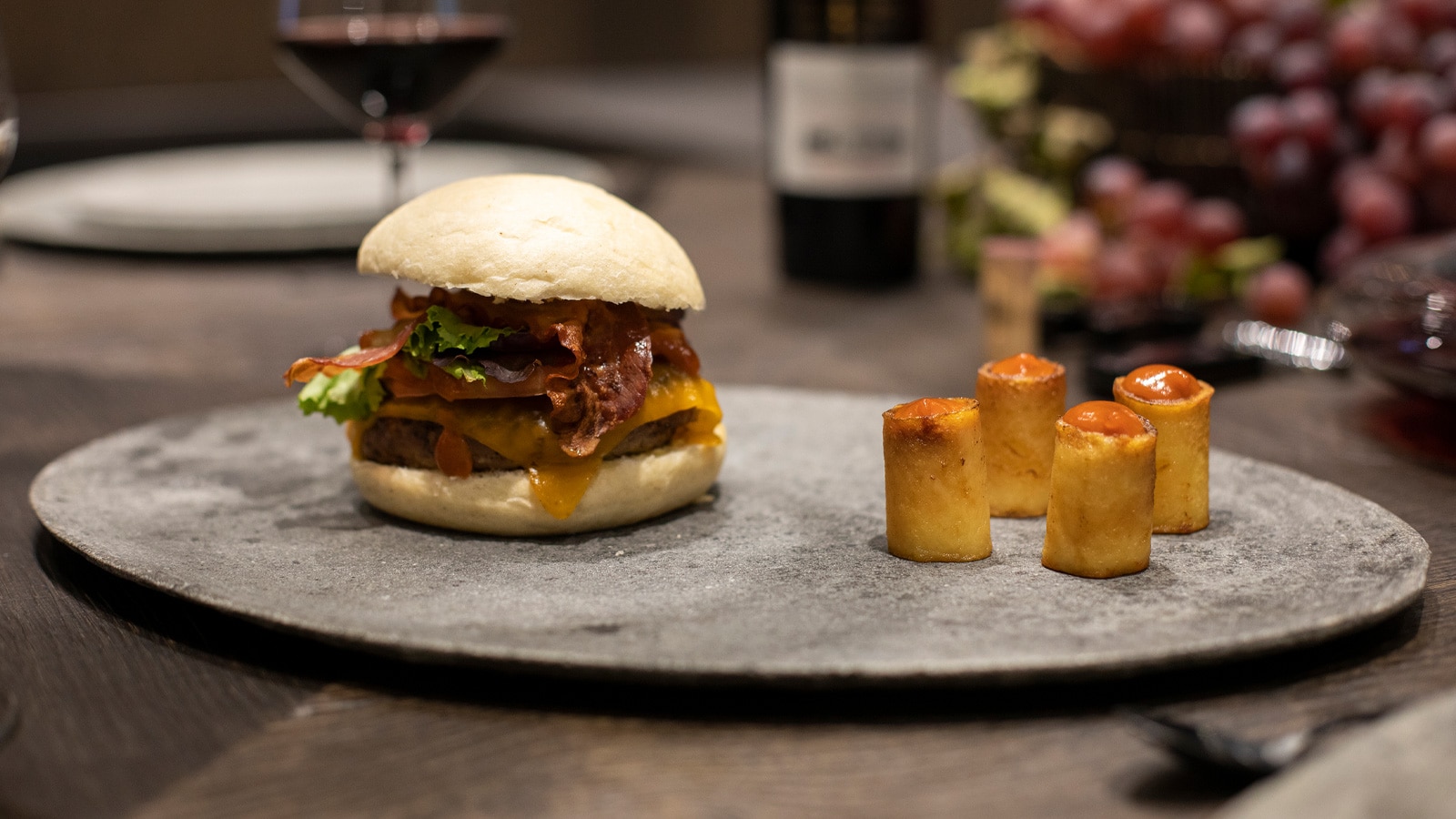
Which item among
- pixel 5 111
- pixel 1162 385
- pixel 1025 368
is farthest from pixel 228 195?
pixel 1162 385

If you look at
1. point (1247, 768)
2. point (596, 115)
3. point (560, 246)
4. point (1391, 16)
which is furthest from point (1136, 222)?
point (596, 115)

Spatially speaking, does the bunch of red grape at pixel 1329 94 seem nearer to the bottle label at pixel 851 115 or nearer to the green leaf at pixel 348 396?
the bottle label at pixel 851 115

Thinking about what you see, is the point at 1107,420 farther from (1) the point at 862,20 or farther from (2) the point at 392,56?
(1) the point at 862,20

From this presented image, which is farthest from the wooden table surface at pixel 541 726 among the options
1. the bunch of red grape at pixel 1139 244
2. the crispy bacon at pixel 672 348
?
the bunch of red grape at pixel 1139 244

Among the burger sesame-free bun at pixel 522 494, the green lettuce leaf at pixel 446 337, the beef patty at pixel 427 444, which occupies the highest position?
the green lettuce leaf at pixel 446 337

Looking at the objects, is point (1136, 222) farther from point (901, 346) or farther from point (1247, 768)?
point (1247, 768)

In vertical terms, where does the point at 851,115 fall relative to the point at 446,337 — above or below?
above

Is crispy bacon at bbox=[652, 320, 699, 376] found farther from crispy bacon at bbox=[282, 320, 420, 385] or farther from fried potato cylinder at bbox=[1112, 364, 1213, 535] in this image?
fried potato cylinder at bbox=[1112, 364, 1213, 535]
